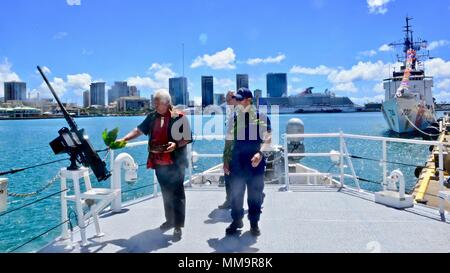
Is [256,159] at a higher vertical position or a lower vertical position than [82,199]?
higher

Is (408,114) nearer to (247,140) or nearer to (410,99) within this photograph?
(410,99)

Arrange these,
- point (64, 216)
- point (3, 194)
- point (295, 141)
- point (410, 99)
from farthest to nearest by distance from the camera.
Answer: point (410, 99), point (295, 141), point (64, 216), point (3, 194)

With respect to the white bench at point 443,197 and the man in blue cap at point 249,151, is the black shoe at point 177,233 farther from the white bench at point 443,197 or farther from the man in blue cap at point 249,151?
the white bench at point 443,197

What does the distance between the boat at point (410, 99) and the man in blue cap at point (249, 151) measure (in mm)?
41930

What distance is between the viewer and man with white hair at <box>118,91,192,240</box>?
3912 millimetres

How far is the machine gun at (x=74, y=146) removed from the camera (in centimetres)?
362

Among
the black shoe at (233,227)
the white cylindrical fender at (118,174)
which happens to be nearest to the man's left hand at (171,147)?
the black shoe at (233,227)

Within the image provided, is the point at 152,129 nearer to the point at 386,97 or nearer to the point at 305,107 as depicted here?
the point at 386,97

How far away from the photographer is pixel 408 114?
4703cm

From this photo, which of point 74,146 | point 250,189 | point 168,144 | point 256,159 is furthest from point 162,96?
point 250,189

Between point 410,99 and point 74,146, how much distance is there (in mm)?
50680

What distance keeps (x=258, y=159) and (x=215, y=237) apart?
3.43ft

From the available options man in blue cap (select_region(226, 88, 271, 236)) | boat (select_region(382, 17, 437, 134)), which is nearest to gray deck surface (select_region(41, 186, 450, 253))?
man in blue cap (select_region(226, 88, 271, 236))
